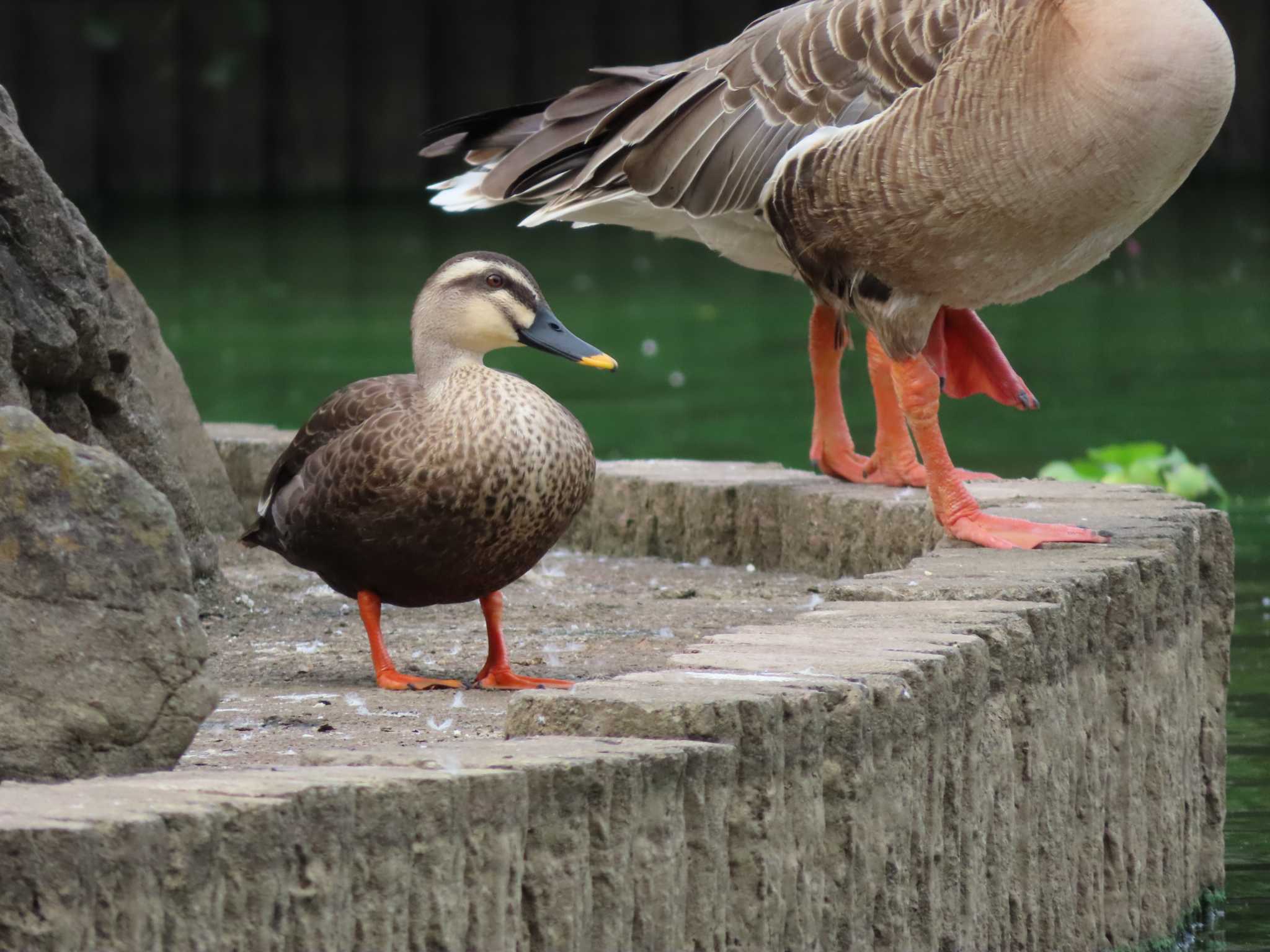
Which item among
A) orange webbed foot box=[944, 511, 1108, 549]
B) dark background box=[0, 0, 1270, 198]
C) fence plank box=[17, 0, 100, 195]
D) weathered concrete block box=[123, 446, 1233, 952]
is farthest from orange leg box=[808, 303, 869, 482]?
fence plank box=[17, 0, 100, 195]

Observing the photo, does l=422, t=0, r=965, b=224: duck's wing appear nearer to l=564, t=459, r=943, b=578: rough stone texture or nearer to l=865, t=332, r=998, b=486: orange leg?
l=865, t=332, r=998, b=486: orange leg

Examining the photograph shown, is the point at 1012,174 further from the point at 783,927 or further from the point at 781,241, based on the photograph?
the point at 783,927

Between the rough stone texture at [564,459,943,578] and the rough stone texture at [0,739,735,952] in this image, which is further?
the rough stone texture at [564,459,943,578]

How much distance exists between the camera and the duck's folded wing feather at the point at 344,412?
5895 millimetres

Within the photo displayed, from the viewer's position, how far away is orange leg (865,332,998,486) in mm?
7559

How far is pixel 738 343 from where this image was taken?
16312 mm

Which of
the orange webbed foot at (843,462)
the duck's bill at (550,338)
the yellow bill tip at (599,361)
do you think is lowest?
the orange webbed foot at (843,462)

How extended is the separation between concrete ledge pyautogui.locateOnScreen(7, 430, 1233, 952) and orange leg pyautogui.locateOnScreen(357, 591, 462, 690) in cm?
107

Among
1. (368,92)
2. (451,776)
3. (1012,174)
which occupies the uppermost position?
(368,92)

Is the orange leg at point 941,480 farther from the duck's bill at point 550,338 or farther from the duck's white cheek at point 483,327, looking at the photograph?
the duck's white cheek at point 483,327

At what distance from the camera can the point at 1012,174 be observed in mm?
6062

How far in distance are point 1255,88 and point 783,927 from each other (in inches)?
853

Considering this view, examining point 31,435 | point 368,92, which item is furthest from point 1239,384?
point 368,92

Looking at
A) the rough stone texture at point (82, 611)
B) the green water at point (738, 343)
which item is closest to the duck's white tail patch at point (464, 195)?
the green water at point (738, 343)
